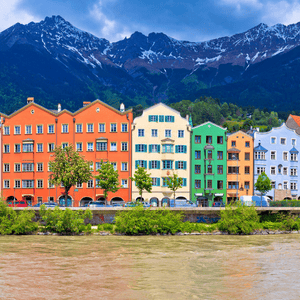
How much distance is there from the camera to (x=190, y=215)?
65938 mm

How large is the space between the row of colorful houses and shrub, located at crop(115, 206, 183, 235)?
24403 mm

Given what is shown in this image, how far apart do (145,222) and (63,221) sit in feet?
35.6

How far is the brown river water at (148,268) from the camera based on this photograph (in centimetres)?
2927

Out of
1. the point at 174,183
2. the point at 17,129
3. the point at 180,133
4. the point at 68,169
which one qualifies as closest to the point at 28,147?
the point at 17,129

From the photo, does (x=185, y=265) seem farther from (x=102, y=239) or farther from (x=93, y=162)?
(x=93, y=162)

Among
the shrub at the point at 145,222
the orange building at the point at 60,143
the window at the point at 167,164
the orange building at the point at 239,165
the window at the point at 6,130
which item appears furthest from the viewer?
the window at the point at 6,130

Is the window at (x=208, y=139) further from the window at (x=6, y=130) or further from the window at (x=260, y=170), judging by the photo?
the window at (x=6, y=130)

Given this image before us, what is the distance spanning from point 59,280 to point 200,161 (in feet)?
192

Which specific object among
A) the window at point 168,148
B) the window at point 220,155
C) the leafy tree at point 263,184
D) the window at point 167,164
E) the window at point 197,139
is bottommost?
the leafy tree at point 263,184

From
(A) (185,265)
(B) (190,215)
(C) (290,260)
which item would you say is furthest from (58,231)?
(C) (290,260)

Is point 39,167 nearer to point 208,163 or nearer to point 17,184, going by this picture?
point 17,184

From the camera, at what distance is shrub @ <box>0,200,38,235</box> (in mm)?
58606

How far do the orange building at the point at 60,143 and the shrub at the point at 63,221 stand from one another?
24.9 meters

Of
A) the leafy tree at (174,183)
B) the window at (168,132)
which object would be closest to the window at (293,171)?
the window at (168,132)
